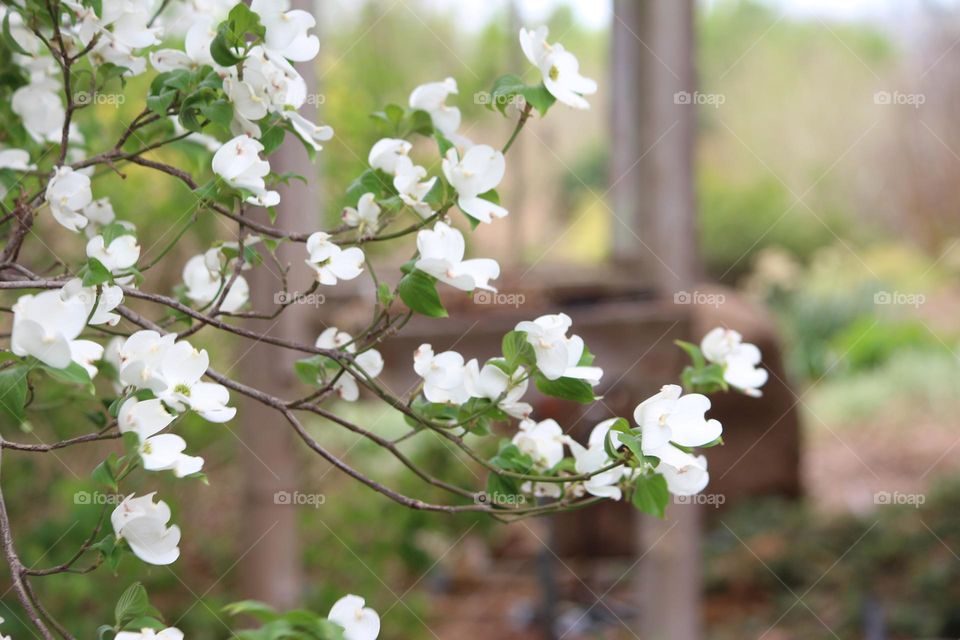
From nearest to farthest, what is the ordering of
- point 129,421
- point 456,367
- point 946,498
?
point 129,421, point 456,367, point 946,498

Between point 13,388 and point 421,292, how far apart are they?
0.29 meters

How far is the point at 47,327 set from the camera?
2.08ft

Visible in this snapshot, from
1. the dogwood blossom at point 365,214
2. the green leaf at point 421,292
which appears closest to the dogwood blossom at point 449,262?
the green leaf at point 421,292

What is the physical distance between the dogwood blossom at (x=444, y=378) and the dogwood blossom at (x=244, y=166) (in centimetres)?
17

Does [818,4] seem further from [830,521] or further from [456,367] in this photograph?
[456,367]

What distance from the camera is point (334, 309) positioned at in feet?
6.93

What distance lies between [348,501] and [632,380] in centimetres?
111

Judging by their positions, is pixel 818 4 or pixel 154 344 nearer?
pixel 154 344

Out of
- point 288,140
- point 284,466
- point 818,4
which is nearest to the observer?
point 288,140

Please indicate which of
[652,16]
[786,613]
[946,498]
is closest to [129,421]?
[652,16]

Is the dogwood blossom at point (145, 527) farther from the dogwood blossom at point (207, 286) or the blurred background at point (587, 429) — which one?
the blurred background at point (587, 429)
